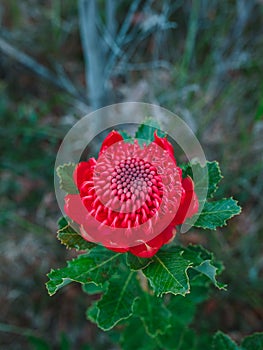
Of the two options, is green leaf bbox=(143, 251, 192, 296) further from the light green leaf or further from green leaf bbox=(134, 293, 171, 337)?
green leaf bbox=(134, 293, 171, 337)

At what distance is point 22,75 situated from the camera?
172 inches

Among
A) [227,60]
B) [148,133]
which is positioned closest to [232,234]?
[227,60]

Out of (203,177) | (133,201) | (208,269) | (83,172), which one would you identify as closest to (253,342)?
(208,269)

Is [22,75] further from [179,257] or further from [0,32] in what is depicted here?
[179,257]

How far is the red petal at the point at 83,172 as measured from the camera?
58.2 inches

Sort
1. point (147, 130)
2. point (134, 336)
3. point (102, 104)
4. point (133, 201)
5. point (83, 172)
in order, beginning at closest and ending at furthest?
point (133, 201) → point (83, 172) → point (147, 130) → point (134, 336) → point (102, 104)

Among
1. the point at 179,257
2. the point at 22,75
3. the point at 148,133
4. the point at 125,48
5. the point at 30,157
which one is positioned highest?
the point at 125,48

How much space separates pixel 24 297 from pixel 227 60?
112 inches

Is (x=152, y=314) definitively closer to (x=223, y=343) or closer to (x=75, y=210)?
(x=223, y=343)

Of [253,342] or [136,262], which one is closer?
[136,262]

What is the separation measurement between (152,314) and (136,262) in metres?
0.52

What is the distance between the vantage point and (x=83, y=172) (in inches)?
59.4

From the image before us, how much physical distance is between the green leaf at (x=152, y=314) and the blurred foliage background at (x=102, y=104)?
0.88 metres

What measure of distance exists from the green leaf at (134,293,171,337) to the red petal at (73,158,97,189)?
0.69 metres
